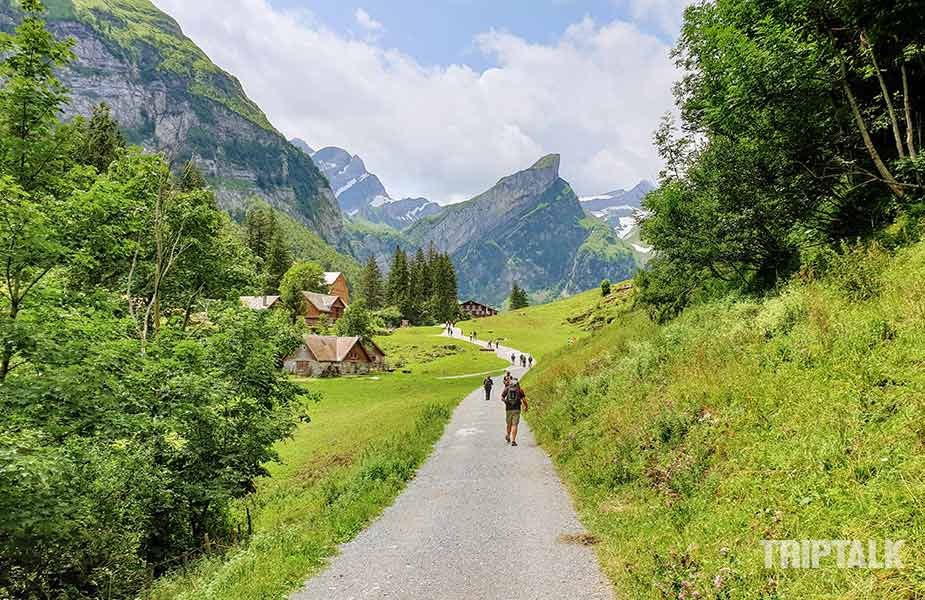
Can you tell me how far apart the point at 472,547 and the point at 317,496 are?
773 cm

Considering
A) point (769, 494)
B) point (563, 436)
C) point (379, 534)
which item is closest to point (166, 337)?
point (379, 534)

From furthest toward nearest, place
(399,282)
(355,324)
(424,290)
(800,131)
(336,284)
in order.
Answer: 1. (336,284)
2. (424,290)
3. (399,282)
4. (355,324)
5. (800,131)

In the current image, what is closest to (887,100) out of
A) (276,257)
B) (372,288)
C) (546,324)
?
(546,324)

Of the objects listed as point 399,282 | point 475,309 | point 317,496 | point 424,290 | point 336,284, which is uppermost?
point 336,284

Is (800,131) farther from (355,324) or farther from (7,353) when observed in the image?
(355,324)

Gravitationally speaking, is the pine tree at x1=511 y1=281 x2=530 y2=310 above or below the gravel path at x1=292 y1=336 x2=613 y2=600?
above

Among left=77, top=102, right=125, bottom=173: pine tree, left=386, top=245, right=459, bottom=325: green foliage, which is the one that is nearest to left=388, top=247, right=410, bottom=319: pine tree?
left=386, top=245, right=459, bottom=325: green foliage

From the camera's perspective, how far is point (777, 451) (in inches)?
284

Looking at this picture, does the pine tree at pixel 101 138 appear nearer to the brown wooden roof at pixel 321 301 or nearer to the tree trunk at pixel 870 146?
the brown wooden roof at pixel 321 301

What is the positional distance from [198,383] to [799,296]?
15696 mm

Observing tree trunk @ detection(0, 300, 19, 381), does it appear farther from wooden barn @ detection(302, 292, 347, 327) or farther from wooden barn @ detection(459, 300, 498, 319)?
wooden barn @ detection(459, 300, 498, 319)

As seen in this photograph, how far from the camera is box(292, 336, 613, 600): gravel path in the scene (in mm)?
6809

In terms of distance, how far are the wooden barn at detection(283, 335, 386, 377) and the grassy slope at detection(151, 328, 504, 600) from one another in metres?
27.8

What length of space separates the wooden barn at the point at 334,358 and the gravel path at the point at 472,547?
191 ft
